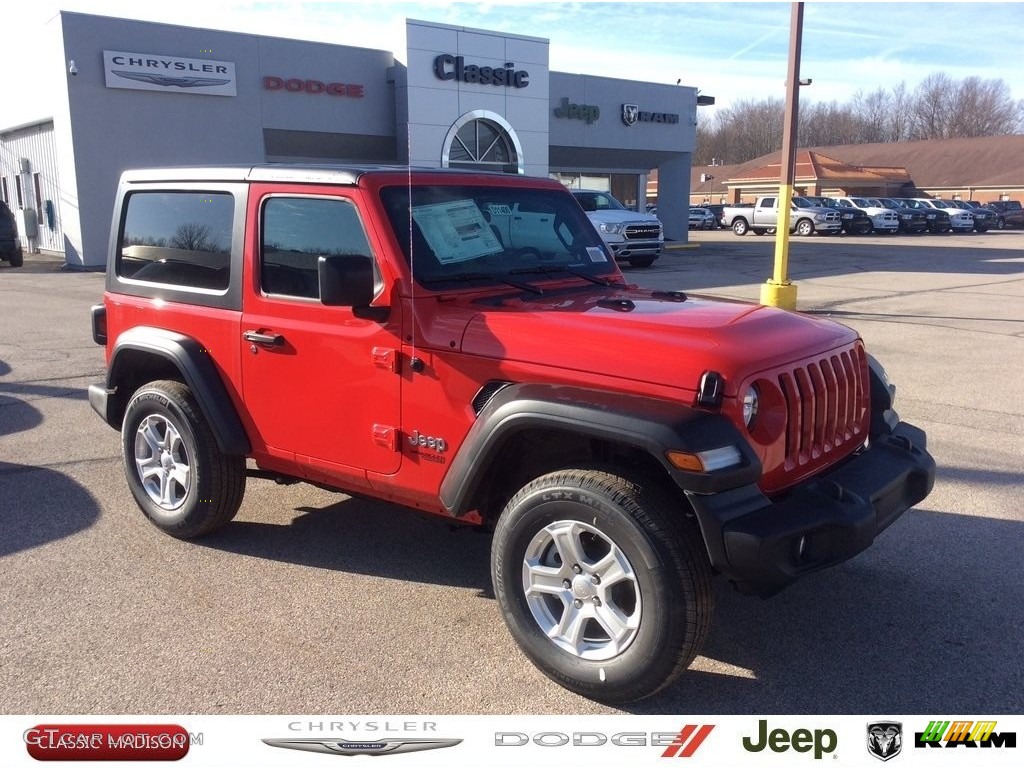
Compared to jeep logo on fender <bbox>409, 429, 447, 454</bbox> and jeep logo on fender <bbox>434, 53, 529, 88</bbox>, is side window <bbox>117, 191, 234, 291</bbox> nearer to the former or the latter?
jeep logo on fender <bbox>409, 429, 447, 454</bbox>

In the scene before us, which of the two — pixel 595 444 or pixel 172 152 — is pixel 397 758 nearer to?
pixel 595 444

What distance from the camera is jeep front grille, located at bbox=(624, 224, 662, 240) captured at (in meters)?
21.1

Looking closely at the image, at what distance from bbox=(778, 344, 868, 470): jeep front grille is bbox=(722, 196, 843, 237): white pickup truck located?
34.0m

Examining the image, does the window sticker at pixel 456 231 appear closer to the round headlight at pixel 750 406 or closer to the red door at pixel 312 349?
the red door at pixel 312 349

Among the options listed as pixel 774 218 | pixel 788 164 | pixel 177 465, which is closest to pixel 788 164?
pixel 788 164

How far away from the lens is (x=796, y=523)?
10.1 feet

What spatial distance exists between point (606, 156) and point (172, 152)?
15803 mm

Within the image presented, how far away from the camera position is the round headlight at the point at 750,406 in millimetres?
3182

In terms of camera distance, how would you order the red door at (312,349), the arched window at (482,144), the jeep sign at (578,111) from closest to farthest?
the red door at (312,349) → the arched window at (482,144) → the jeep sign at (578,111)

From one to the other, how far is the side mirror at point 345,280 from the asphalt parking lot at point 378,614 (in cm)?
138

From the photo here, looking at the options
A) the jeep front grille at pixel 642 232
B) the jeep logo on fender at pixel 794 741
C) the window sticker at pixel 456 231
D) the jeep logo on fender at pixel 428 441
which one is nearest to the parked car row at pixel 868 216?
the jeep front grille at pixel 642 232

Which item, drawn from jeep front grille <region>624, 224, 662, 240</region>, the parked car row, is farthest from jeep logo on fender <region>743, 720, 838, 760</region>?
the parked car row

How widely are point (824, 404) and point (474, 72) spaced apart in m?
23.2

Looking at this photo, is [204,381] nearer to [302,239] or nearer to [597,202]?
[302,239]
